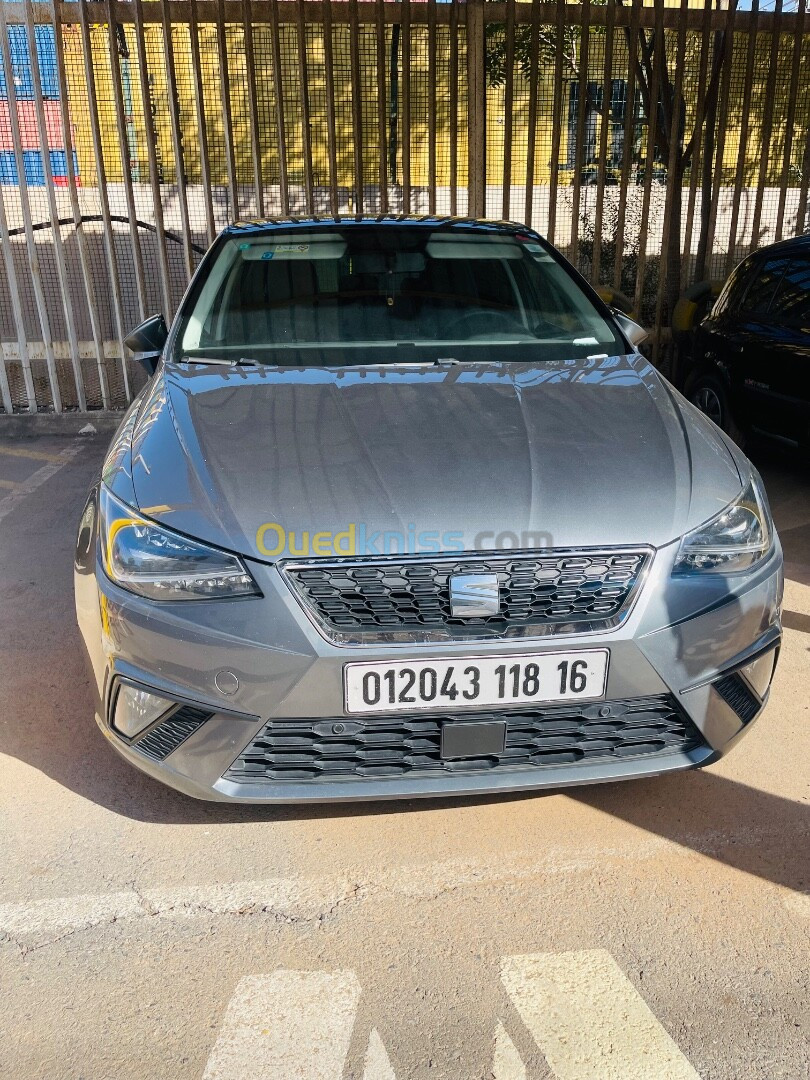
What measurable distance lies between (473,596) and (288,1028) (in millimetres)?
962

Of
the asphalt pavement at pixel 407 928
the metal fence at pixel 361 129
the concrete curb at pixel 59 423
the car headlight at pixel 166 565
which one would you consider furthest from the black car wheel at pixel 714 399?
the concrete curb at pixel 59 423

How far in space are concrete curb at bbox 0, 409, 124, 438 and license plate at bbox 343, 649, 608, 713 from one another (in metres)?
5.32

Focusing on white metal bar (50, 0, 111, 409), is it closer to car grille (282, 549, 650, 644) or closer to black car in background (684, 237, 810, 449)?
black car in background (684, 237, 810, 449)

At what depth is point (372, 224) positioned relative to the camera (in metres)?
3.89

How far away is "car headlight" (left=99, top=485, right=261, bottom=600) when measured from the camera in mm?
2174

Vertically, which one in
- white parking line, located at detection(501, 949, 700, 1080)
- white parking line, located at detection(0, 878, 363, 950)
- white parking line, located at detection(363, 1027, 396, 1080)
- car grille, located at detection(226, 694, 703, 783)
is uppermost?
car grille, located at detection(226, 694, 703, 783)

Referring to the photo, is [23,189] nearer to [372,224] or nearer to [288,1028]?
[372,224]

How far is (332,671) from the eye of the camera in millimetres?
2096

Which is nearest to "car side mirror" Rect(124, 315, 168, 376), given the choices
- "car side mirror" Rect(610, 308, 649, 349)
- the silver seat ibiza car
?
the silver seat ibiza car

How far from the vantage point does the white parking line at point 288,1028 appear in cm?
181

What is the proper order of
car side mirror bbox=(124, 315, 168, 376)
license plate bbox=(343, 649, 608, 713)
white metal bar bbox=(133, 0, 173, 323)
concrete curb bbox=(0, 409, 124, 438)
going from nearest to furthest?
license plate bbox=(343, 649, 608, 713) < car side mirror bbox=(124, 315, 168, 376) < white metal bar bbox=(133, 0, 173, 323) < concrete curb bbox=(0, 409, 124, 438)

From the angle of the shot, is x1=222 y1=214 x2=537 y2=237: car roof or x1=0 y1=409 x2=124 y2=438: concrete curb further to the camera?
x1=0 y1=409 x2=124 y2=438: concrete curb

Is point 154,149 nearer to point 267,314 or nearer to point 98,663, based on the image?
point 267,314

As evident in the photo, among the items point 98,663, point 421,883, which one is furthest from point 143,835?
point 421,883
